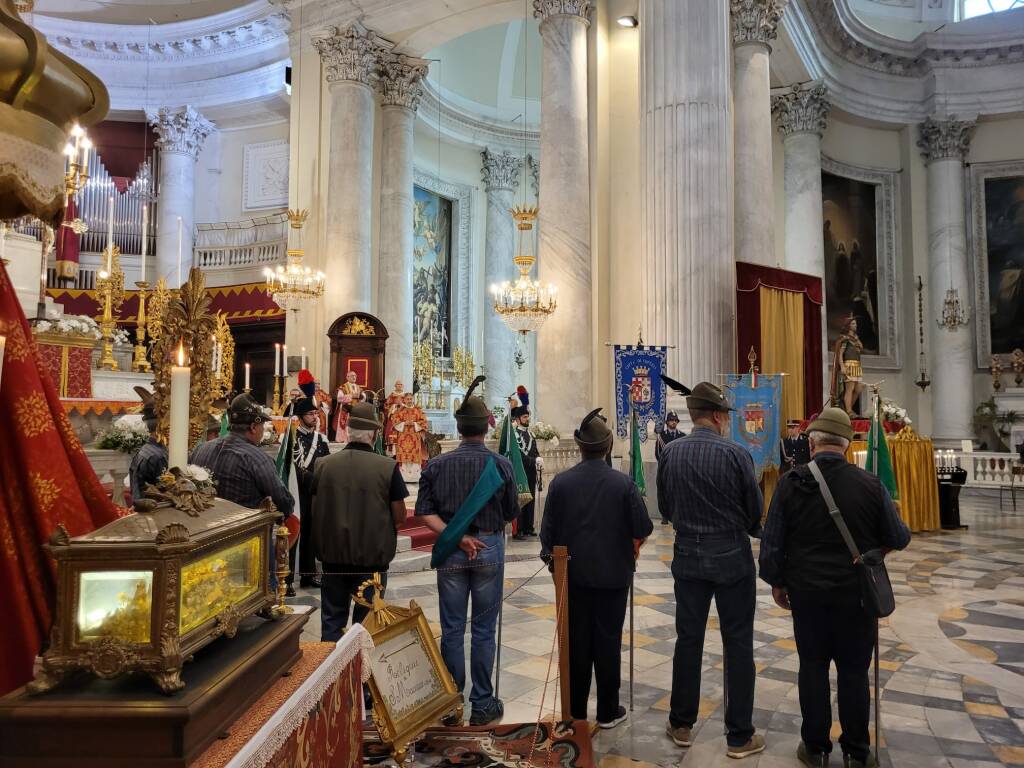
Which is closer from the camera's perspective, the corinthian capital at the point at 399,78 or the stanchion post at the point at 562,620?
the stanchion post at the point at 562,620

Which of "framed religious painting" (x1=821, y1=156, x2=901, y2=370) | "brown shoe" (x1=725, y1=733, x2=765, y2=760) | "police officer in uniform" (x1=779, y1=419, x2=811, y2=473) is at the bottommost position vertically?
"brown shoe" (x1=725, y1=733, x2=765, y2=760)

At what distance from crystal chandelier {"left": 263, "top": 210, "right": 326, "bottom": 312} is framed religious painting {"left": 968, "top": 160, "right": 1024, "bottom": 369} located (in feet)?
59.7

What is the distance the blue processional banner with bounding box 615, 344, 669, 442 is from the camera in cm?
1104

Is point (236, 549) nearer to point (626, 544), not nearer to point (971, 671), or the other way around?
point (626, 544)

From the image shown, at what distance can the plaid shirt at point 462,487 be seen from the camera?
4070mm

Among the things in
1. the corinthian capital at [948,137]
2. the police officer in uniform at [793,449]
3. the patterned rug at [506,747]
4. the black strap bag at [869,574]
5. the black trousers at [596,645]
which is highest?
the corinthian capital at [948,137]

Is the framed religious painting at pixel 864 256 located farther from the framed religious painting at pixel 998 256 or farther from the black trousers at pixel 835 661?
the black trousers at pixel 835 661

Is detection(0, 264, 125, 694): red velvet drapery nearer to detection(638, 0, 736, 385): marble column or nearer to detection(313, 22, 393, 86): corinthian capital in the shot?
detection(638, 0, 736, 385): marble column

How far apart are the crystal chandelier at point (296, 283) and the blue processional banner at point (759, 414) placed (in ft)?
28.1

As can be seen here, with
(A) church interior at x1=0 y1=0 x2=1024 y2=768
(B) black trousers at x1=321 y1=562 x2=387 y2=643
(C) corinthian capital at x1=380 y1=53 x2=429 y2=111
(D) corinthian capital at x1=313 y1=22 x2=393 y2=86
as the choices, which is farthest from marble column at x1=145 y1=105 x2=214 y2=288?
(B) black trousers at x1=321 y1=562 x2=387 y2=643

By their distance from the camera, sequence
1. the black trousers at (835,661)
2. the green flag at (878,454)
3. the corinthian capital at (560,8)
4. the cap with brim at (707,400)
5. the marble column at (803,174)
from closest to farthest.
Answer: the black trousers at (835,661)
the cap with brim at (707,400)
the green flag at (878,454)
the corinthian capital at (560,8)
the marble column at (803,174)

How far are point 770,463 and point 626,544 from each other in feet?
25.0

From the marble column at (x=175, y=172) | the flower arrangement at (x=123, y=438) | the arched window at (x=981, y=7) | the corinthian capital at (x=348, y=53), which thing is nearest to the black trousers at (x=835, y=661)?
the flower arrangement at (x=123, y=438)

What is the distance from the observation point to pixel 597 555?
3893 millimetres
